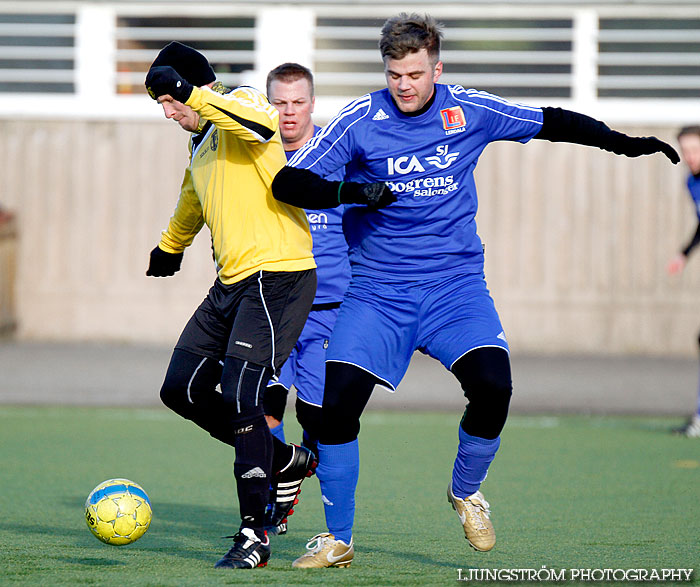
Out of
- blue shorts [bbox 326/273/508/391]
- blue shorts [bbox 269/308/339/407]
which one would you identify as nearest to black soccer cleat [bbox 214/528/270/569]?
blue shorts [bbox 326/273/508/391]

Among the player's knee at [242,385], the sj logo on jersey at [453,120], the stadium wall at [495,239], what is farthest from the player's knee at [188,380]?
the stadium wall at [495,239]

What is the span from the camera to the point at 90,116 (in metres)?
16.3

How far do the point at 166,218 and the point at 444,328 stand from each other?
448 inches

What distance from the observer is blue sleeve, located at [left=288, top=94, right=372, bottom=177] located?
17.4 ft

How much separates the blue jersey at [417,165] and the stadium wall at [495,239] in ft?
34.8

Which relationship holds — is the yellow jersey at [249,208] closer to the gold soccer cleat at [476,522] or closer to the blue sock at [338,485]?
the blue sock at [338,485]

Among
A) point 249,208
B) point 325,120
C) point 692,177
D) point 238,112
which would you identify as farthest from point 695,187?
point 325,120

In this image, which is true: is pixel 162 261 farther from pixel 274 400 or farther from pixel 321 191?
pixel 321 191

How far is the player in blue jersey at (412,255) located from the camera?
5230mm

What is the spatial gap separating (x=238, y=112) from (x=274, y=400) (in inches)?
75.8

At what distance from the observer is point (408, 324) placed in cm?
537

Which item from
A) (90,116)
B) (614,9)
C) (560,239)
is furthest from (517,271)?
(90,116)

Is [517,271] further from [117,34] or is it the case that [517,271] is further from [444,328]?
[444,328]

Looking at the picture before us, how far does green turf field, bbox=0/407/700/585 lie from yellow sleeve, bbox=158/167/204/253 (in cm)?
151
